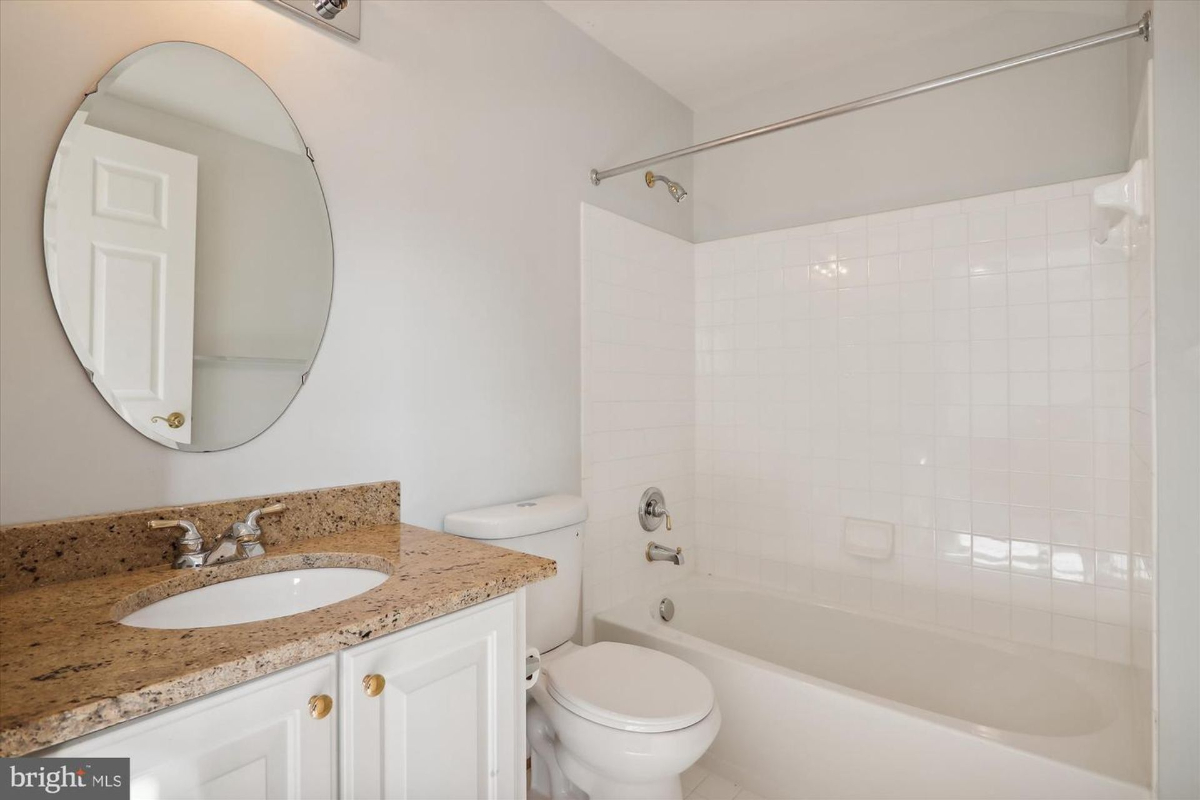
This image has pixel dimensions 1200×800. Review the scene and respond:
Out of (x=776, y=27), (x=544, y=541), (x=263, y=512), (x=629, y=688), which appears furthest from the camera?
(x=776, y=27)

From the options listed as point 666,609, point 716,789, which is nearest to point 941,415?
point 666,609

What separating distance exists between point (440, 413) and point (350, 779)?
40.3 inches

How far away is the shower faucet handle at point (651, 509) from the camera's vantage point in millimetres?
2570

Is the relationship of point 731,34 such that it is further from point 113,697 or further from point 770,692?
point 113,697

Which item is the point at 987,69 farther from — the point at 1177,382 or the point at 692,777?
the point at 692,777

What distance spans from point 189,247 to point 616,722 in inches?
57.1

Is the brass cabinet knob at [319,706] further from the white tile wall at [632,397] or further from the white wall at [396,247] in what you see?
the white tile wall at [632,397]

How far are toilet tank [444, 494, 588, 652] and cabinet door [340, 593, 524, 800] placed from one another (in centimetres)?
56

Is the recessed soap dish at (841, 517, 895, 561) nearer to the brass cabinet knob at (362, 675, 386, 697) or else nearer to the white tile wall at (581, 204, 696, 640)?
the white tile wall at (581, 204, 696, 640)

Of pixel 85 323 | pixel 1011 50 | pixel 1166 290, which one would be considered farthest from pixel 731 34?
pixel 85 323

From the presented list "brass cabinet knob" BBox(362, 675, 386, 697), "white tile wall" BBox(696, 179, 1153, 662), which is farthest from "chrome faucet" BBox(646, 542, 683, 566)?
"brass cabinet knob" BBox(362, 675, 386, 697)

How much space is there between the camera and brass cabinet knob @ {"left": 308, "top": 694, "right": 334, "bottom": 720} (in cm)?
87

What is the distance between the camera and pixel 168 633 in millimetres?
879

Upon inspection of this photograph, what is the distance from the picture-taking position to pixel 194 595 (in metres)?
1.16
